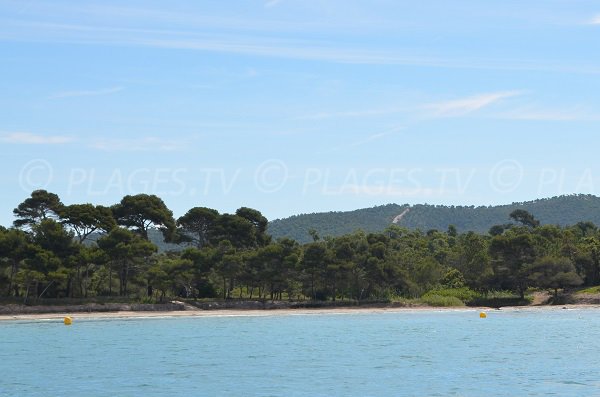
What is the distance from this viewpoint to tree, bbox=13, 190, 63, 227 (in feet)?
308

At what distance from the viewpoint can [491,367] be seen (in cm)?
3597

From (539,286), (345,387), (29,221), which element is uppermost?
(29,221)

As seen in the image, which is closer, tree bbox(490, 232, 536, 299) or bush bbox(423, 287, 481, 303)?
tree bbox(490, 232, 536, 299)

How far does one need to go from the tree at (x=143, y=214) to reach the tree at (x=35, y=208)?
6805mm

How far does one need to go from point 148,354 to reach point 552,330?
98.5 feet

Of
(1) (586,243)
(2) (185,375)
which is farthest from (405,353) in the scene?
(1) (586,243)

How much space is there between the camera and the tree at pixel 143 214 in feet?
314

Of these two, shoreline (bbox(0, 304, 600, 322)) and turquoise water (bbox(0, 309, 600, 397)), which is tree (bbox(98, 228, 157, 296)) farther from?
turquoise water (bbox(0, 309, 600, 397))

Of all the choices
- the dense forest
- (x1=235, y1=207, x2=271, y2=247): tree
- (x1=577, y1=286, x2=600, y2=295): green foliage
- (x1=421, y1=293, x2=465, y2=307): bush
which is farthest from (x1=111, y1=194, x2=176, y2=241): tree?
(x1=577, y1=286, x2=600, y2=295): green foliage

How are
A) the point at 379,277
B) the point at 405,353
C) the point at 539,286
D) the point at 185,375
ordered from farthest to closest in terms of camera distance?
the point at 539,286 < the point at 379,277 < the point at 405,353 < the point at 185,375

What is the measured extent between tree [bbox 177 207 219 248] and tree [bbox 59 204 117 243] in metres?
19.5

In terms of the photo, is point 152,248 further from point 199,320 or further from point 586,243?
point 586,243

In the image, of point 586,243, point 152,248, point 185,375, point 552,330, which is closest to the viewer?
point 185,375

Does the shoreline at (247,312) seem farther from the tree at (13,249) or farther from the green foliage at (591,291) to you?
the tree at (13,249)
